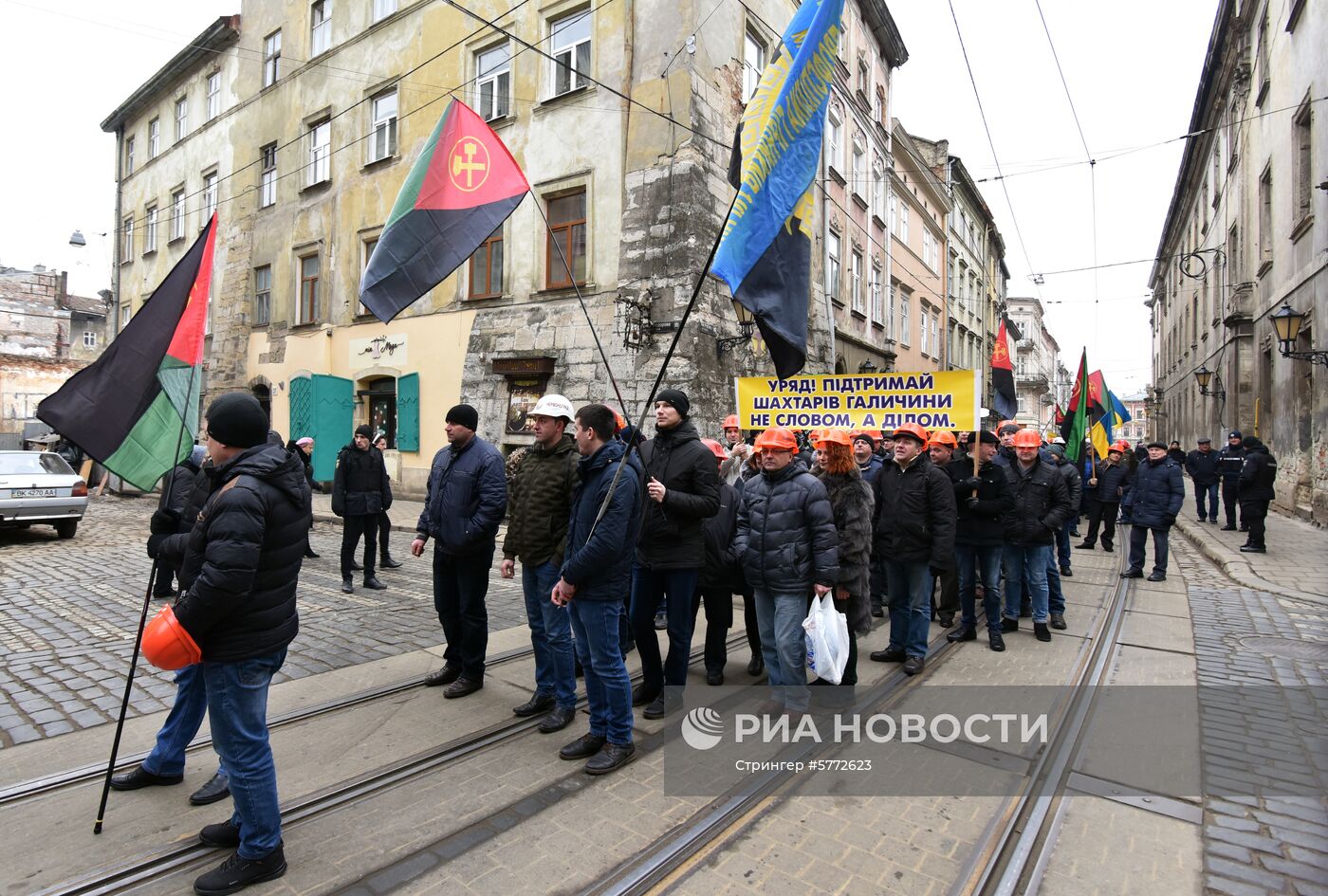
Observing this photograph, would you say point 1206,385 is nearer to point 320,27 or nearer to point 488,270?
point 488,270

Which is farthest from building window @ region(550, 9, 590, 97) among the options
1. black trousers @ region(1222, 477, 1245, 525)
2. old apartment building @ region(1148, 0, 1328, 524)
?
black trousers @ region(1222, 477, 1245, 525)

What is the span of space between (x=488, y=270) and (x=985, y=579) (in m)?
13.5

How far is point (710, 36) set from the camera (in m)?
14.4

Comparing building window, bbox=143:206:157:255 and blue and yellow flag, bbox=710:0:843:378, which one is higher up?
building window, bbox=143:206:157:255

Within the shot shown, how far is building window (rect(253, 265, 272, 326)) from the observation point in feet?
72.1

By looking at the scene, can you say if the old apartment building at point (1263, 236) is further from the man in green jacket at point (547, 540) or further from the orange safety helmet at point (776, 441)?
the man in green jacket at point (547, 540)

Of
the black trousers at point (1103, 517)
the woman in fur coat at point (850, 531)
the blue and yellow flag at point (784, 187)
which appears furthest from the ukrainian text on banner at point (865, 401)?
the black trousers at point (1103, 517)

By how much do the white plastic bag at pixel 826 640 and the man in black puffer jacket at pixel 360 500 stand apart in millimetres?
5871

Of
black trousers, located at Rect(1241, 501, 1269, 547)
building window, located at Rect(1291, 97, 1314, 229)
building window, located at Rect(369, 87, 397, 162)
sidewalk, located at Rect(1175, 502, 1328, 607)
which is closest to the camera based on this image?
sidewalk, located at Rect(1175, 502, 1328, 607)

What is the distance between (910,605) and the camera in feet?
18.9

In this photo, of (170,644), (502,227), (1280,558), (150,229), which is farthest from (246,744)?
(150,229)

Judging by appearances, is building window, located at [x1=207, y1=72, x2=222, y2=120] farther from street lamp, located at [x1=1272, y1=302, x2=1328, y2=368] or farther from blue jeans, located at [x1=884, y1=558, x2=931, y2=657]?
street lamp, located at [x1=1272, y1=302, x2=1328, y2=368]

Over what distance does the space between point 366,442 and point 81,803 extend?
5859mm

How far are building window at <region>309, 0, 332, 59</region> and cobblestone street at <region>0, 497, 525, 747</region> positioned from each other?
617 inches
